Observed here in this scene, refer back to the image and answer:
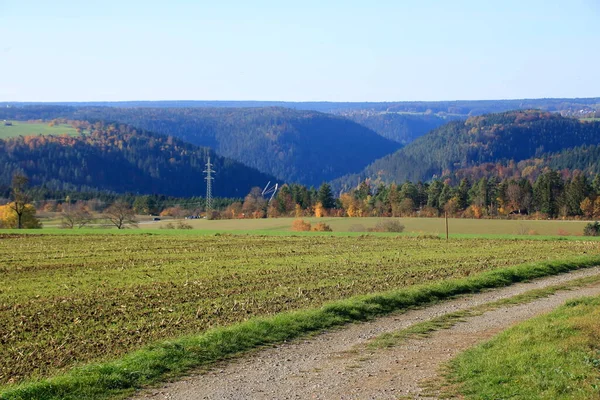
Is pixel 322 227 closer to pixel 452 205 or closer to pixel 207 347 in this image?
pixel 452 205

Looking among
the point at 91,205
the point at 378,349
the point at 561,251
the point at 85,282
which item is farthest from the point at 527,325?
the point at 91,205

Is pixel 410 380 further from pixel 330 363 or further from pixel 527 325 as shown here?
pixel 527 325

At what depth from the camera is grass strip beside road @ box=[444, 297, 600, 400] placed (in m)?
11.8

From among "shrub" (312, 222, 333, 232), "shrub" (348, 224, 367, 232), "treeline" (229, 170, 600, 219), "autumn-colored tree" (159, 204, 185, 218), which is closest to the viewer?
"shrub" (348, 224, 367, 232)

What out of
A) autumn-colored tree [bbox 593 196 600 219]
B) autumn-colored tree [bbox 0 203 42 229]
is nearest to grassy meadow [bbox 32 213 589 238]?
autumn-colored tree [bbox 0 203 42 229]

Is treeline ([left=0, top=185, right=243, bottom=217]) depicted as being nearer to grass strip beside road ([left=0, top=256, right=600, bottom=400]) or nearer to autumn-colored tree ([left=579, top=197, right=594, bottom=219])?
autumn-colored tree ([left=579, top=197, right=594, bottom=219])

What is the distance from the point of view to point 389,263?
35.2 meters

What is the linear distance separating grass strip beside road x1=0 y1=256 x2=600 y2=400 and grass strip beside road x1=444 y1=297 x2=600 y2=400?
14.0 feet

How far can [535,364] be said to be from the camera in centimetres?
1327

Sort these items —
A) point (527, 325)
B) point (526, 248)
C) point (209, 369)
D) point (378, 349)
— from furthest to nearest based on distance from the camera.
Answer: point (526, 248) < point (527, 325) < point (378, 349) < point (209, 369)

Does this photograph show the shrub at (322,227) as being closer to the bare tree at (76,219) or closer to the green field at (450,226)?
the green field at (450,226)

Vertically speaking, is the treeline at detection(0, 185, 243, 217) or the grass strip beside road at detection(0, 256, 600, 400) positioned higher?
the grass strip beside road at detection(0, 256, 600, 400)

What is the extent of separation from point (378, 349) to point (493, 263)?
808 inches

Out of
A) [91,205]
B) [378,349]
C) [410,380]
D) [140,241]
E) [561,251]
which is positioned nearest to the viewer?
[410,380]
